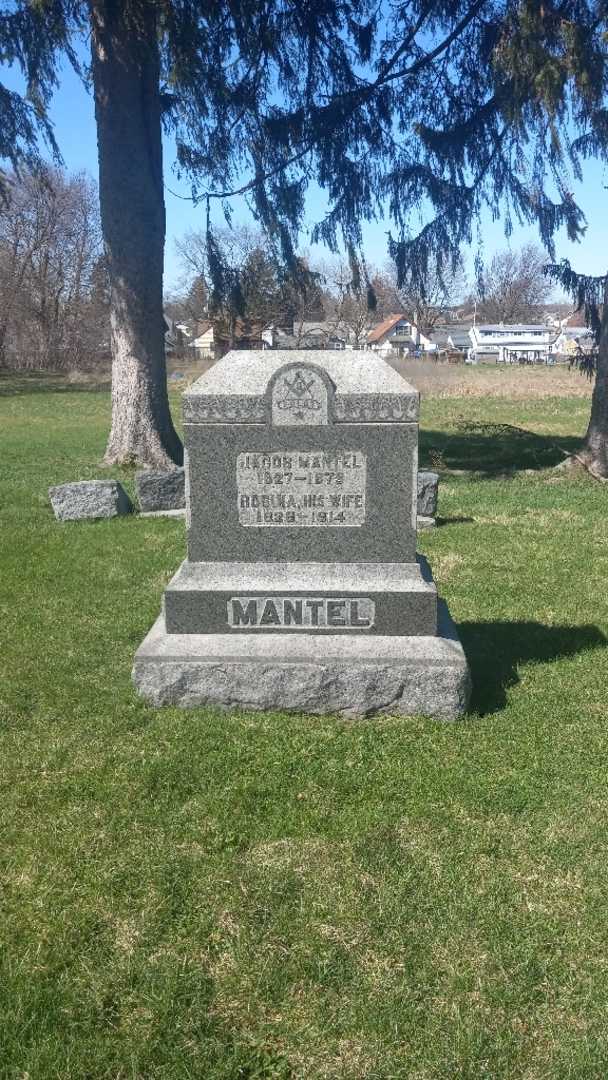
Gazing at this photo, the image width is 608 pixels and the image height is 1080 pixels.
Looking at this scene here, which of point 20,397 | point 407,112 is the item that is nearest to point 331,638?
point 407,112

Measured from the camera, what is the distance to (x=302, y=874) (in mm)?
3135

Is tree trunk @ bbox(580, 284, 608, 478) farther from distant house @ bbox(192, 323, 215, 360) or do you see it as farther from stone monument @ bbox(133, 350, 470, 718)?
distant house @ bbox(192, 323, 215, 360)

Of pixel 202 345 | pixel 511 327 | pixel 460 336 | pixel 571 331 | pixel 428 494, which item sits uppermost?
pixel 428 494

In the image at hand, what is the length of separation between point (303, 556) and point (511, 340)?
3204 inches

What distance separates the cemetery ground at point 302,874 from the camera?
8.02ft

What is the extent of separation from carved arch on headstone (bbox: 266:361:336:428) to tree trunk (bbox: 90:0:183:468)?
765cm

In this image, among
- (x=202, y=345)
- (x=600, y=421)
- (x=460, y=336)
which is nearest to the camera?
(x=600, y=421)

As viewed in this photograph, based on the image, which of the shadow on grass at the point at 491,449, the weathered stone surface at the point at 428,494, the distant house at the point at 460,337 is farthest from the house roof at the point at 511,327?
the weathered stone surface at the point at 428,494

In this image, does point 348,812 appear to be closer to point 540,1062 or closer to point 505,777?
point 505,777

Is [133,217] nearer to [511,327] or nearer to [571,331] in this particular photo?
[511,327]

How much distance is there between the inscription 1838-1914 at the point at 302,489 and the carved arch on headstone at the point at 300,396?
0.17m

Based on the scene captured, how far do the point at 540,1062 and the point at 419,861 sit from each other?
898 millimetres

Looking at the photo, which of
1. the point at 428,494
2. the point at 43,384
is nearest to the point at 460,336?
the point at 43,384

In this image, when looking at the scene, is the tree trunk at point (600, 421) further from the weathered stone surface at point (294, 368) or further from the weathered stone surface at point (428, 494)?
the weathered stone surface at point (294, 368)
